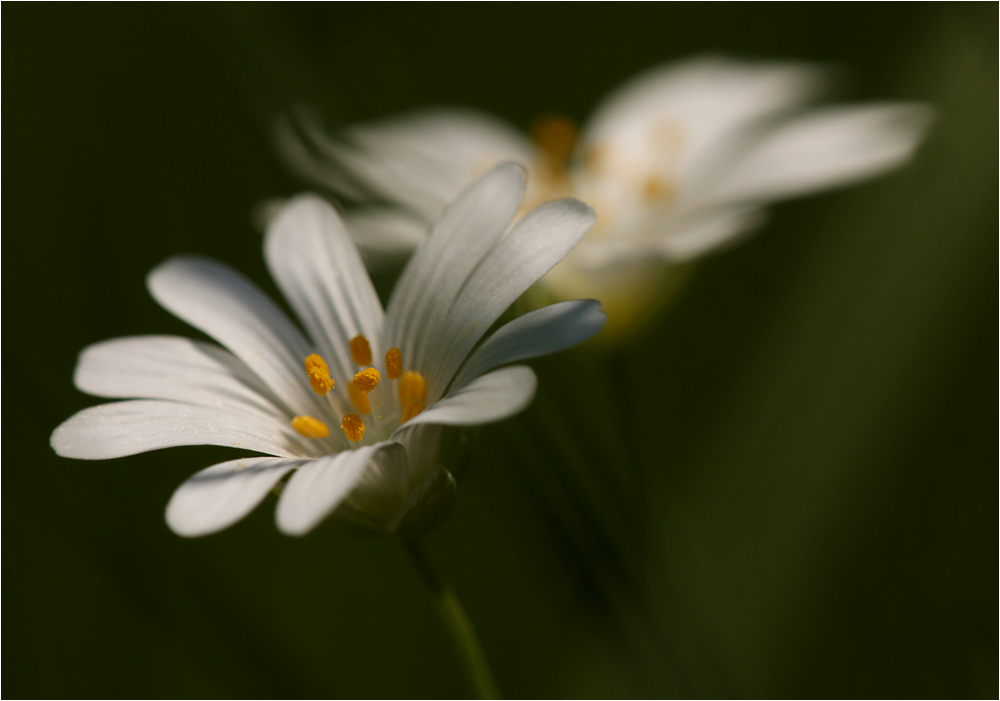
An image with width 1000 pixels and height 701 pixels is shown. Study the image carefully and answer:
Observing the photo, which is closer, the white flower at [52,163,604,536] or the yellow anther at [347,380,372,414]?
the white flower at [52,163,604,536]

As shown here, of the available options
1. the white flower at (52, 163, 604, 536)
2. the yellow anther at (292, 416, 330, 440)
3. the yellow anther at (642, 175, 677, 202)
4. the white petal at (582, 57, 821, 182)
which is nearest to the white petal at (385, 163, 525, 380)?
the white flower at (52, 163, 604, 536)

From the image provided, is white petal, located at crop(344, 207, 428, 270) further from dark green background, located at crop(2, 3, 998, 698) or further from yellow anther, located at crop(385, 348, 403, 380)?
yellow anther, located at crop(385, 348, 403, 380)

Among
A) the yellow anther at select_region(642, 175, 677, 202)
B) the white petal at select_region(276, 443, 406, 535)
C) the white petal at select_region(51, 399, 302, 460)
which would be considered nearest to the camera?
the white petal at select_region(276, 443, 406, 535)

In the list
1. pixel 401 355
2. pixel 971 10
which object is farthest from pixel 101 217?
pixel 971 10

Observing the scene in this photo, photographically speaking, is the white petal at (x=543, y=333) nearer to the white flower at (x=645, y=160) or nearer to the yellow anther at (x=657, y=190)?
the white flower at (x=645, y=160)

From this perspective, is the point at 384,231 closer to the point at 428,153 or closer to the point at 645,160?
the point at 428,153

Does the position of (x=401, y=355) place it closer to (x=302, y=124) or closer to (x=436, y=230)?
(x=436, y=230)
